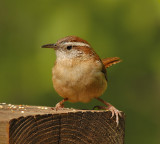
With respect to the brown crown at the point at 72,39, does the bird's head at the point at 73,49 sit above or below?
below

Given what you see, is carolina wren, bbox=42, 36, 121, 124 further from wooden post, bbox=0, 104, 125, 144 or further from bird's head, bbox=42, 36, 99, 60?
wooden post, bbox=0, 104, 125, 144

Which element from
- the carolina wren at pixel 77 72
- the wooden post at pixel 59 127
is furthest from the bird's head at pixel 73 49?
the wooden post at pixel 59 127

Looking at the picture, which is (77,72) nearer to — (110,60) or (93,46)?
(110,60)

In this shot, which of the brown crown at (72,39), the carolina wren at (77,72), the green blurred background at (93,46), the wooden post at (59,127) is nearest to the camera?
the wooden post at (59,127)

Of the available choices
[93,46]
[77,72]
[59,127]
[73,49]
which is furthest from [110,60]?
[59,127]

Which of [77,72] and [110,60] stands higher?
[110,60]

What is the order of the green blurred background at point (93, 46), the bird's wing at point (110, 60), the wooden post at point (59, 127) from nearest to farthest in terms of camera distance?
the wooden post at point (59, 127) → the bird's wing at point (110, 60) → the green blurred background at point (93, 46)

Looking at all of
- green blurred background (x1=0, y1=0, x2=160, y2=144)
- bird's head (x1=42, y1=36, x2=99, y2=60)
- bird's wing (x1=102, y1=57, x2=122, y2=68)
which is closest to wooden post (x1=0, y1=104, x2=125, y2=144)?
bird's head (x1=42, y1=36, x2=99, y2=60)

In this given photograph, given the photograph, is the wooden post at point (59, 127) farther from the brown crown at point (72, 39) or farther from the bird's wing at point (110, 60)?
the bird's wing at point (110, 60)
